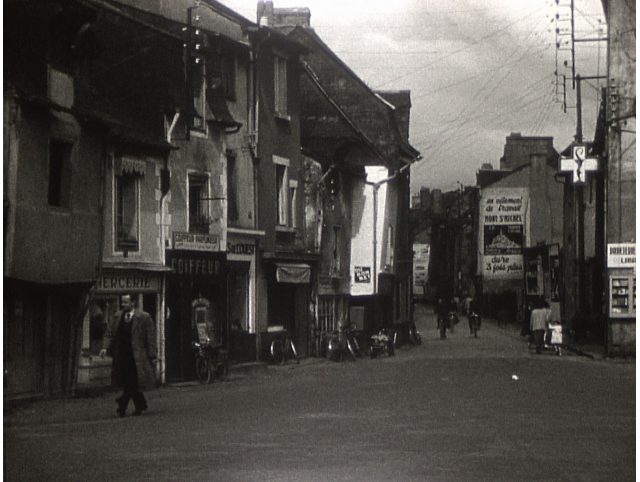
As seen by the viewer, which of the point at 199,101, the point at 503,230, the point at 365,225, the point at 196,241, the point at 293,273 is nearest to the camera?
the point at 196,241

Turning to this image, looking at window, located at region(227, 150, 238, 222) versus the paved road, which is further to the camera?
window, located at region(227, 150, 238, 222)

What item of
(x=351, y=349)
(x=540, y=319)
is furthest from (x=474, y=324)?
(x=540, y=319)

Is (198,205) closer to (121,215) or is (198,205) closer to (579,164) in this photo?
(121,215)

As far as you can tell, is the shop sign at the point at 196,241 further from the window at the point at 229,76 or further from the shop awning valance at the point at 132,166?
the window at the point at 229,76

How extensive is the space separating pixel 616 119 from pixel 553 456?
25.5 ft

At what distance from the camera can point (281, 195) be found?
18.3 meters

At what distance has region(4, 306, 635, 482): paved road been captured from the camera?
1104 centimetres

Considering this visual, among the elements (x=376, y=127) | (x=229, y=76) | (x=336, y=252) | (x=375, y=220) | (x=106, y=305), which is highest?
(x=376, y=127)

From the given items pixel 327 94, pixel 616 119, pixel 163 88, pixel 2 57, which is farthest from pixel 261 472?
pixel 327 94

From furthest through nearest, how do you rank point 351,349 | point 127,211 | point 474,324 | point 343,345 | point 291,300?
point 474,324 < point 351,349 < point 343,345 < point 291,300 < point 127,211

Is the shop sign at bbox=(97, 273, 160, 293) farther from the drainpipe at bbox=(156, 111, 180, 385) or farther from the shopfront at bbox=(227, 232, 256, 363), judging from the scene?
the shopfront at bbox=(227, 232, 256, 363)

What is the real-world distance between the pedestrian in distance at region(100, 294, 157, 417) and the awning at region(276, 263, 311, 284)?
10.4ft

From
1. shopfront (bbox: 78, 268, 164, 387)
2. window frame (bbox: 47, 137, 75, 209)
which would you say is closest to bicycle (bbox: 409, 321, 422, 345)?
shopfront (bbox: 78, 268, 164, 387)

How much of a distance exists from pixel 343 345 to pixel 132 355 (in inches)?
473
